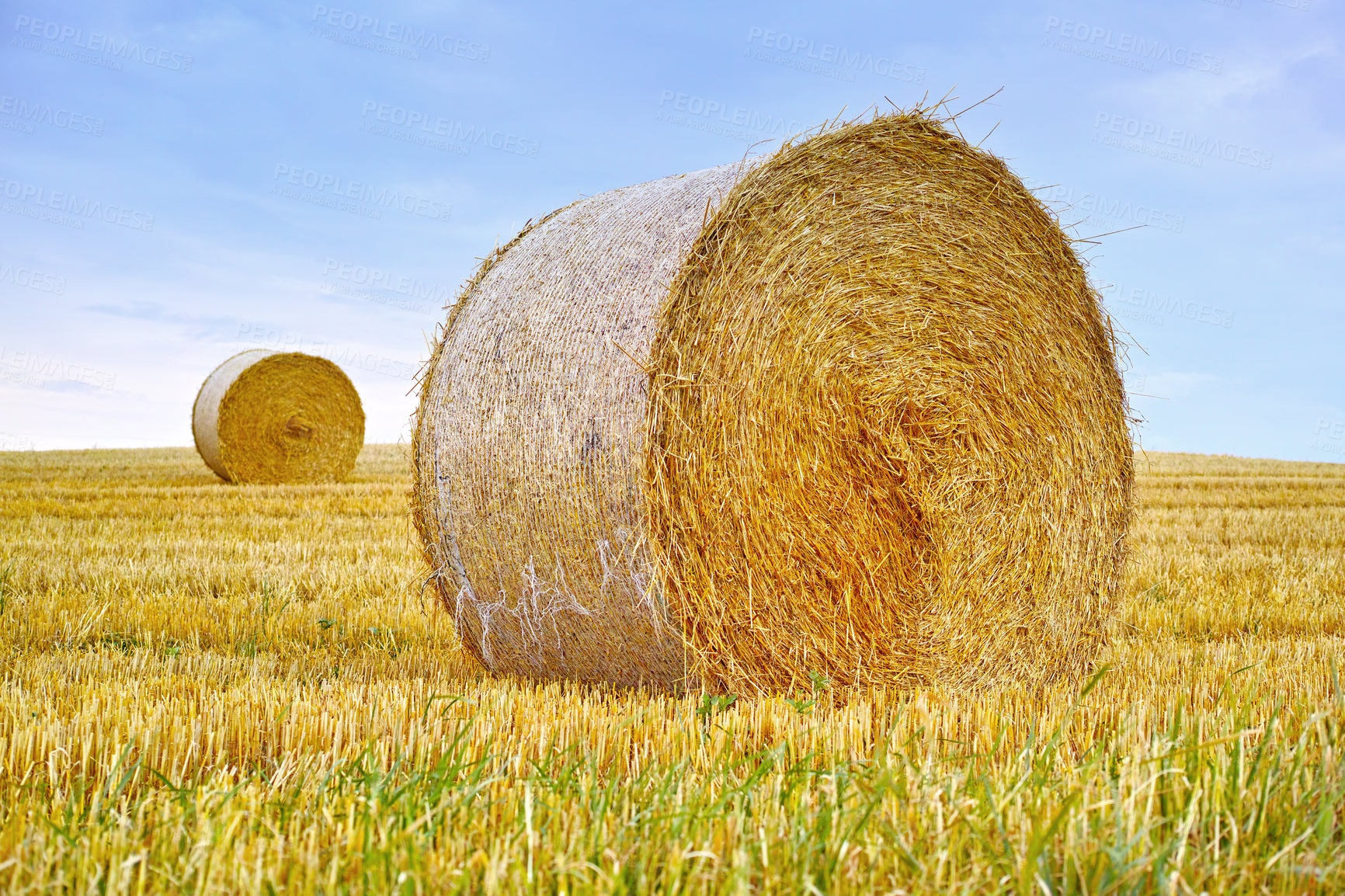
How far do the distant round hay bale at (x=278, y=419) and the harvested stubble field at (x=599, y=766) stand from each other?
795 centimetres

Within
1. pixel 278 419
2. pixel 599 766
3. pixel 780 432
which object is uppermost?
pixel 278 419

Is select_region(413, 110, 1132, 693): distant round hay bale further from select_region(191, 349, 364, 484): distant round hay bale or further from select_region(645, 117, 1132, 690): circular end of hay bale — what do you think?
select_region(191, 349, 364, 484): distant round hay bale

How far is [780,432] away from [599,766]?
5.29 feet

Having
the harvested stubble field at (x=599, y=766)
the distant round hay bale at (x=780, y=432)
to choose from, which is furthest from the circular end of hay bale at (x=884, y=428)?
the harvested stubble field at (x=599, y=766)

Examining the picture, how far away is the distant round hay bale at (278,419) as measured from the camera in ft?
46.4

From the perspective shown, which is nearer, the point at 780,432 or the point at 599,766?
the point at 599,766

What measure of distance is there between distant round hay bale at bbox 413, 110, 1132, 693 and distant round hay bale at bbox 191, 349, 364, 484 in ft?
34.3

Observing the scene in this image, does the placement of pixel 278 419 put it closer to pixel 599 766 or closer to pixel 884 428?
pixel 884 428

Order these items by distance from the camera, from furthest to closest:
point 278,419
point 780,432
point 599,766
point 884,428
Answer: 1. point 278,419
2. point 884,428
3. point 780,432
4. point 599,766

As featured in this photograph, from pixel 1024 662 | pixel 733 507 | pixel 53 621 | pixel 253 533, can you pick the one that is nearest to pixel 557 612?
pixel 733 507

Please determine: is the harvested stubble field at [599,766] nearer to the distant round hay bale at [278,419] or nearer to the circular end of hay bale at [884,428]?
the circular end of hay bale at [884,428]

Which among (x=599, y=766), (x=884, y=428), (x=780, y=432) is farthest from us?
(x=884, y=428)

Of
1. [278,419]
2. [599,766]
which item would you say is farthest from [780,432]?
[278,419]

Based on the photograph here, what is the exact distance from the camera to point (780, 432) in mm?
3994
